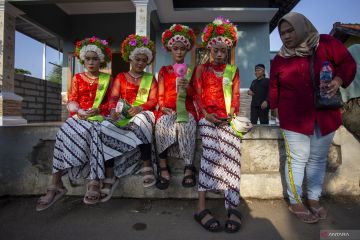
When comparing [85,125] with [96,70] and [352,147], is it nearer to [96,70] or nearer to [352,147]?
[96,70]

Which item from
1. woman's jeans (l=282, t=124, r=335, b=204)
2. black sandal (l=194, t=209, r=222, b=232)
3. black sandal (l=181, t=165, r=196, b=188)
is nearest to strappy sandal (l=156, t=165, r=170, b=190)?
black sandal (l=181, t=165, r=196, b=188)

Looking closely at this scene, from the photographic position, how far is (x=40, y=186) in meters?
3.10

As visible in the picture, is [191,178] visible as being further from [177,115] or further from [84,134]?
[84,134]

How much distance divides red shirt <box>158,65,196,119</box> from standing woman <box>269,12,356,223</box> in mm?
1007

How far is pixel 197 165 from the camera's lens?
3004 millimetres

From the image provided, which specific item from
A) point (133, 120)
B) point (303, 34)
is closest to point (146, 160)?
point (133, 120)

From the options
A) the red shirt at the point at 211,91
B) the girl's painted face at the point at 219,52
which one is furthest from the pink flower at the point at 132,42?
the girl's painted face at the point at 219,52

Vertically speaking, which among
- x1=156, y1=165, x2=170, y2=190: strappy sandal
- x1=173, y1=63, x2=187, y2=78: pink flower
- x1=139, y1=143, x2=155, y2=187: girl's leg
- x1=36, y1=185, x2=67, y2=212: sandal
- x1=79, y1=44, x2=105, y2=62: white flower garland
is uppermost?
x1=79, y1=44, x2=105, y2=62: white flower garland

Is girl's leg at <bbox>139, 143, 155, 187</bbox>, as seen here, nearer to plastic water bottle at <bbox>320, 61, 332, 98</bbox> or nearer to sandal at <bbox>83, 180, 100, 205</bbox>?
sandal at <bbox>83, 180, 100, 205</bbox>

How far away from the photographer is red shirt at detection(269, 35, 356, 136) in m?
2.35

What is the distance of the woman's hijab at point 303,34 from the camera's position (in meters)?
2.32

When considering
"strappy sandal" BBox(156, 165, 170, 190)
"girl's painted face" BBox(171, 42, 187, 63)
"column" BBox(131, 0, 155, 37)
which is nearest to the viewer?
"strappy sandal" BBox(156, 165, 170, 190)

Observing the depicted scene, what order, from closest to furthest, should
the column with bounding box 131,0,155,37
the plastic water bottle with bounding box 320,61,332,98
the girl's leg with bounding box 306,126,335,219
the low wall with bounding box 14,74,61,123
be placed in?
the plastic water bottle with bounding box 320,61,332,98, the girl's leg with bounding box 306,126,335,219, the column with bounding box 131,0,155,37, the low wall with bounding box 14,74,61,123

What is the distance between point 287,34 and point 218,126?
44.4 inches
